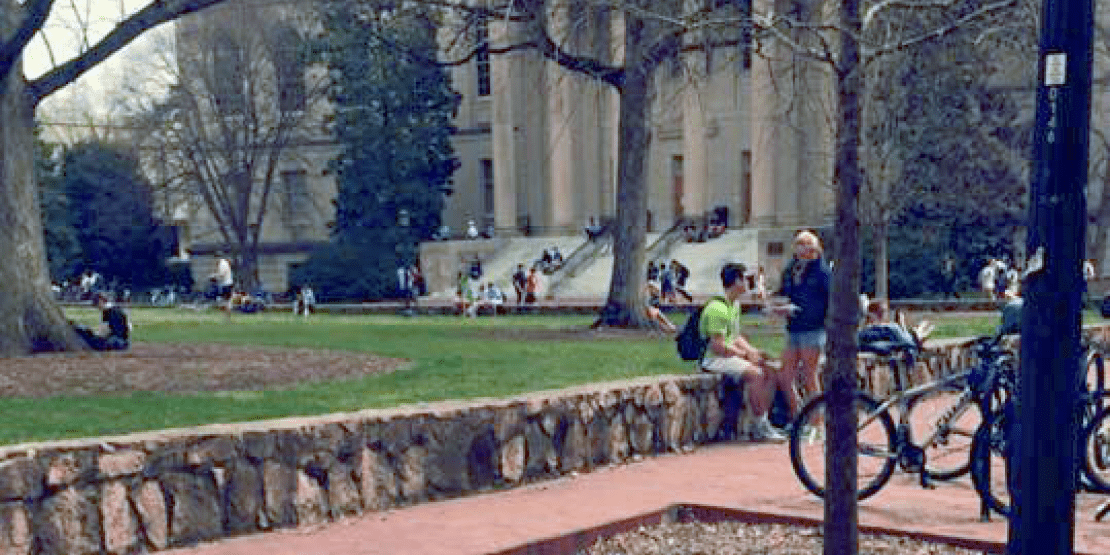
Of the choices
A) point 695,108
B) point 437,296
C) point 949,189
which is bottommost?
point 437,296

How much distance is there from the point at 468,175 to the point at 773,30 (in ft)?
185

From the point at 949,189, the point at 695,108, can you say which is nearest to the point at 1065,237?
the point at 949,189

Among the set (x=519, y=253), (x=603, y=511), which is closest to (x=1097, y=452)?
(x=603, y=511)

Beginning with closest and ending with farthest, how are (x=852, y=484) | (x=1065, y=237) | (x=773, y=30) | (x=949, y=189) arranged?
(x=1065, y=237) → (x=852, y=484) → (x=773, y=30) → (x=949, y=189)

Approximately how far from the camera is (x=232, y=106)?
177 ft

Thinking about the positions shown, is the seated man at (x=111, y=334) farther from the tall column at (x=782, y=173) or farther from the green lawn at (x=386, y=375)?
the tall column at (x=782, y=173)

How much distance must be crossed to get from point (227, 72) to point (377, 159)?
6.91 meters

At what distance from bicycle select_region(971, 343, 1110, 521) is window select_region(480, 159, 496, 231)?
54.1 metres

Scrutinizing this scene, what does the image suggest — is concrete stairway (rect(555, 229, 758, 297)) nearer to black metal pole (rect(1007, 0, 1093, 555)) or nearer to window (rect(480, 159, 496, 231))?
window (rect(480, 159, 496, 231))

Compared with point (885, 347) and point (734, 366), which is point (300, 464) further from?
point (885, 347)

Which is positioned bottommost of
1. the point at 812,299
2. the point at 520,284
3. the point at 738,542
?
the point at 738,542

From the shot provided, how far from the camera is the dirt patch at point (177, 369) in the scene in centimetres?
1202

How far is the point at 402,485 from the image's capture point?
28.7 feet

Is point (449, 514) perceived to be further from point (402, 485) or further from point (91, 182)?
point (91, 182)
